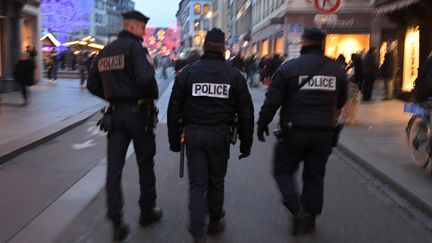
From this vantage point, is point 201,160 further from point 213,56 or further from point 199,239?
point 213,56

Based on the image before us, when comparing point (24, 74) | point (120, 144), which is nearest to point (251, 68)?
point (24, 74)

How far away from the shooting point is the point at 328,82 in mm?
4883

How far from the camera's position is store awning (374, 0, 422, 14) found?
1468 centimetres

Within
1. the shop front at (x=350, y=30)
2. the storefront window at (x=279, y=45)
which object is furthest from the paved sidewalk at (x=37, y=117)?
the storefront window at (x=279, y=45)

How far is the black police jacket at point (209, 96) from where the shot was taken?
14.6 ft

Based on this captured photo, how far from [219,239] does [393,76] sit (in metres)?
14.9

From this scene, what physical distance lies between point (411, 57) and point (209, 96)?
14.4 meters

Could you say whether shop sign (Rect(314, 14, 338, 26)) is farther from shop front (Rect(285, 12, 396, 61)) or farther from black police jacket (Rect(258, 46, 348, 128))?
shop front (Rect(285, 12, 396, 61))

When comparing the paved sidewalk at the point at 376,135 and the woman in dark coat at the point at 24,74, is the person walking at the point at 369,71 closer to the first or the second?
the paved sidewalk at the point at 376,135

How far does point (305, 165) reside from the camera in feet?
16.6

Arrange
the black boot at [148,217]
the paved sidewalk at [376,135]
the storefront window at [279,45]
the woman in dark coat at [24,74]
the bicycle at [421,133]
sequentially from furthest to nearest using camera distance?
the storefront window at [279,45], the woman in dark coat at [24,74], the bicycle at [421,133], the paved sidewalk at [376,135], the black boot at [148,217]

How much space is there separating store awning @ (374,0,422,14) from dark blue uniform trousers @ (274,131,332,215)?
10.4 m

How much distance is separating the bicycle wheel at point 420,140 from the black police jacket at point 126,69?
4107 millimetres

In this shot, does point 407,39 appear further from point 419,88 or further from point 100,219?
point 100,219
